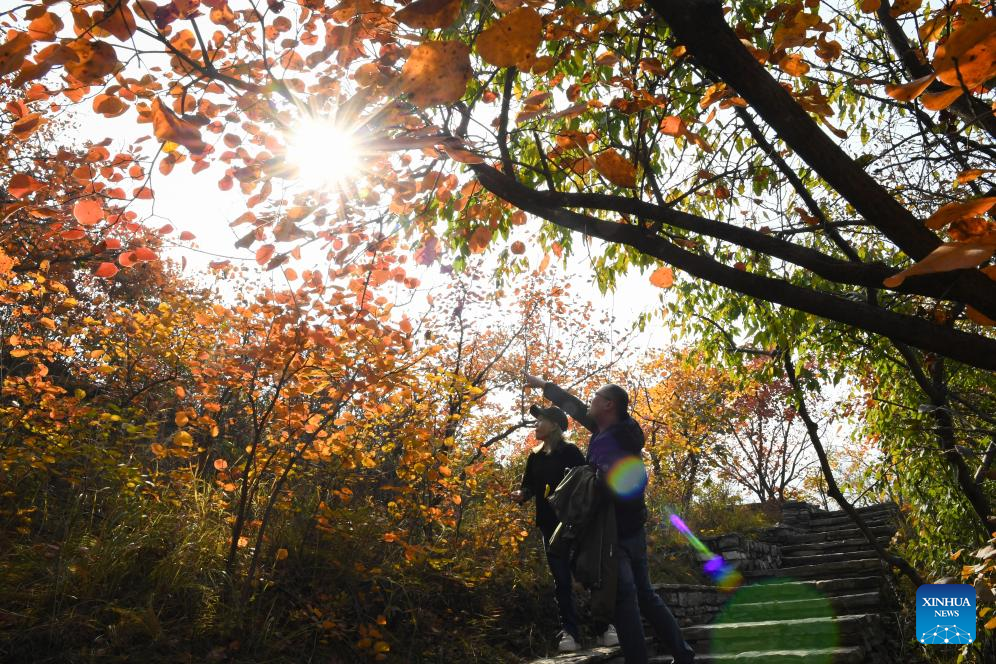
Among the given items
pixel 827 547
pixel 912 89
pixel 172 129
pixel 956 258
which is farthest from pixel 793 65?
pixel 827 547

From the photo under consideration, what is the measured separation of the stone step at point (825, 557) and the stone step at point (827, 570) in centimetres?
27

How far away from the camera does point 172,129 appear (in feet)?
5.62

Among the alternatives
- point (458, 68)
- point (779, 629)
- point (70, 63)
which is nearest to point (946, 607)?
point (779, 629)

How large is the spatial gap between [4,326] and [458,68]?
5.77 metres

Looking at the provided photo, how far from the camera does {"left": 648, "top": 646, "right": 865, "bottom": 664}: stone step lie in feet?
12.7

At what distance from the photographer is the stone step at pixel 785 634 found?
4.24 metres

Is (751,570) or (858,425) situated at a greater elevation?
(858,425)

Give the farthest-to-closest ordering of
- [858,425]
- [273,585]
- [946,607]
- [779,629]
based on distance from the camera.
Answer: [858,425] → [779,629] → [273,585] → [946,607]

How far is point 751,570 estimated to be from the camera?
8.28 metres

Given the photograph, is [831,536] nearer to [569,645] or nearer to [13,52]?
[569,645]

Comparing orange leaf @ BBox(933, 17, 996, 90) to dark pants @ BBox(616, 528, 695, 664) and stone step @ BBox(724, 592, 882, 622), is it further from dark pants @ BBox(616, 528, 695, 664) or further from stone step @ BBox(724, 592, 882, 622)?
stone step @ BBox(724, 592, 882, 622)

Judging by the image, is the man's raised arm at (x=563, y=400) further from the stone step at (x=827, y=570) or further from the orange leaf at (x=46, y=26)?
the stone step at (x=827, y=570)

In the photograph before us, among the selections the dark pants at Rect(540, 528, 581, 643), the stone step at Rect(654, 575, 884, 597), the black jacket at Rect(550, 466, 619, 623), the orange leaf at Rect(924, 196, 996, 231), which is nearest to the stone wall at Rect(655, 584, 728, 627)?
the stone step at Rect(654, 575, 884, 597)

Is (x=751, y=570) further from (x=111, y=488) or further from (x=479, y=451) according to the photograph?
(x=111, y=488)
